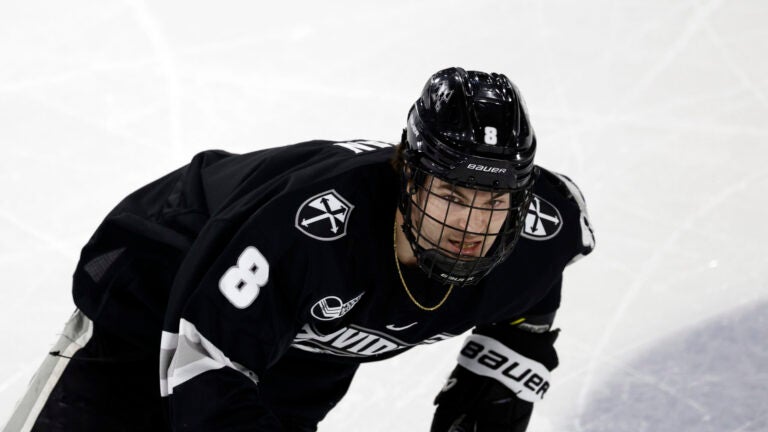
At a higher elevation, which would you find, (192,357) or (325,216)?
(325,216)

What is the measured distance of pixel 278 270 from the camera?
198 centimetres

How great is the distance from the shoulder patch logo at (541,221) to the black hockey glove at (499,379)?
1.03 feet

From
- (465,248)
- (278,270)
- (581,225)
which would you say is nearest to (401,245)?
(465,248)

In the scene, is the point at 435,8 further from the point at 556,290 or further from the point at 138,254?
the point at 138,254

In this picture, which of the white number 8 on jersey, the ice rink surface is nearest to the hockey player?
the white number 8 on jersey

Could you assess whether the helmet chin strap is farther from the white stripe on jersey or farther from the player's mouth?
the white stripe on jersey

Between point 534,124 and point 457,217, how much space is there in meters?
2.13

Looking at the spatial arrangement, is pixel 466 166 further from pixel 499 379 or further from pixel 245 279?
pixel 499 379

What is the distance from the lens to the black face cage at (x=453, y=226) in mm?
2025

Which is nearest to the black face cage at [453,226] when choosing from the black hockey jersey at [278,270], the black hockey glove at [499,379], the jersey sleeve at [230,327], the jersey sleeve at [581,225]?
the black hockey jersey at [278,270]

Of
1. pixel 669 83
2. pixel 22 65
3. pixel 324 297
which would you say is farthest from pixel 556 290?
pixel 22 65

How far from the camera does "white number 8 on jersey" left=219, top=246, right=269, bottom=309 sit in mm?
1931

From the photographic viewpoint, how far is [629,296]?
3.37 m

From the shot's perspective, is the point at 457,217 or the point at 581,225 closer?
the point at 457,217
